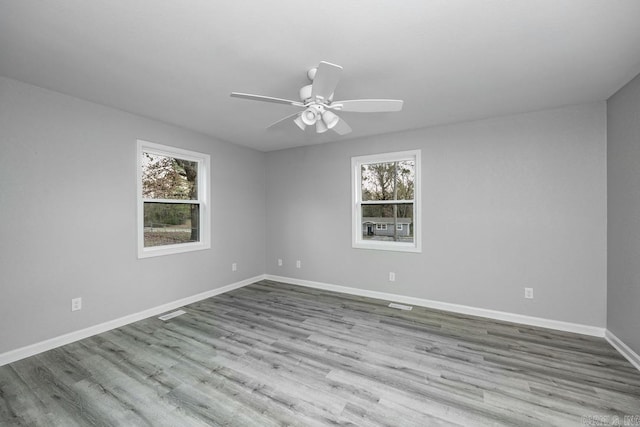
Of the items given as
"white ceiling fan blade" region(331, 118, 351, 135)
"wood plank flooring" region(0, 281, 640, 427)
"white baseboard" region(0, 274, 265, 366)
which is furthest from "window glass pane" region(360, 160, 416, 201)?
"white baseboard" region(0, 274, 265, 366)

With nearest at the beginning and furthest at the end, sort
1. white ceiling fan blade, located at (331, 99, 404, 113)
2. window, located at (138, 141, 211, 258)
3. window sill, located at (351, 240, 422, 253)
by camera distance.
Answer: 1. white ceiling fan blade, located at (331, 99, 404, 113)
2. window, located at (138, 141, 211, 258)
3. window sill, located at (351, 240, 422, 253)

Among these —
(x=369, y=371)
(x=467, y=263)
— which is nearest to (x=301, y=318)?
(x=369, y=371)

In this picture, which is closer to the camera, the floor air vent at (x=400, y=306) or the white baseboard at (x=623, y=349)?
the white baseboard at (x=623, y=349)

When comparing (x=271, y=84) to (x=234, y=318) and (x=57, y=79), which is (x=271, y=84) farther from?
(x=234, y=318)

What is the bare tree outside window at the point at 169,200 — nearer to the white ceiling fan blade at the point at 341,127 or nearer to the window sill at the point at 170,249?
the window sill at the point at 170,249

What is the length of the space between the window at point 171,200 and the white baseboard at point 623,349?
4.94m

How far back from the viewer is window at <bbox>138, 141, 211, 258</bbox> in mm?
3490

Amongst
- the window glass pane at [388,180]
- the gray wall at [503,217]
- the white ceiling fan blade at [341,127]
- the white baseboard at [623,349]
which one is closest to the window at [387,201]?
the window glass pane at [388,180]

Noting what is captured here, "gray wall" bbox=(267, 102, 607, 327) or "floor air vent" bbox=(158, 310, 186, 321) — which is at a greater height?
"gray wall" bbox=(267, 102, 607, 327)

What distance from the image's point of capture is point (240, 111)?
3199 mm

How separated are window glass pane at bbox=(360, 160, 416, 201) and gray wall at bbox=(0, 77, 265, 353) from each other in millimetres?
2786

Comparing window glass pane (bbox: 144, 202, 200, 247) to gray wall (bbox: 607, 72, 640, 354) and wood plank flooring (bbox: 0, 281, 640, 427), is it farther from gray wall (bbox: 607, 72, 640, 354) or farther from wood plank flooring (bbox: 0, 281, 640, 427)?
gray wall (bbox: 607, 72, 640, 354)

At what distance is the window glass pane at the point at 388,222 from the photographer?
409 centimetres

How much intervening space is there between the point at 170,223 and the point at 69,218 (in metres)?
1.16
